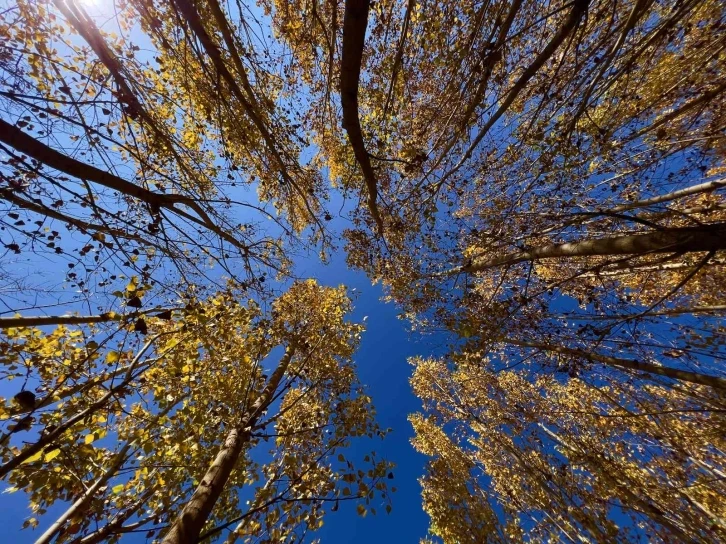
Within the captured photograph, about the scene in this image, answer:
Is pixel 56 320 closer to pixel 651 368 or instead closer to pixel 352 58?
pixel 352 58

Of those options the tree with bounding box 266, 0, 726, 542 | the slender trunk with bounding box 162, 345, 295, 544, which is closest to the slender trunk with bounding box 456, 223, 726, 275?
the tree with bounding box 266, 0, 726, 542

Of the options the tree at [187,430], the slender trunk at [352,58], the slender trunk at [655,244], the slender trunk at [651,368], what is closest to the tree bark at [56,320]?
the tree at [187,430]

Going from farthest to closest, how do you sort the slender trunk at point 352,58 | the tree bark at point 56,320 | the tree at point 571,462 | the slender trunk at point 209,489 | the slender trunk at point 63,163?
the tree at point 571,462 → the tree bark at point 56,320 → the slender trunk at point 209,489 → the slender trunk at point 352,58 → the slender trunk at point 63,163

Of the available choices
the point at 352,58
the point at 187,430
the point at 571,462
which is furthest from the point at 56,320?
the point at 571,462

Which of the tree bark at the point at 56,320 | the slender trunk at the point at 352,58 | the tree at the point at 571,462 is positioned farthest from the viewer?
the tree at the point at 571,462

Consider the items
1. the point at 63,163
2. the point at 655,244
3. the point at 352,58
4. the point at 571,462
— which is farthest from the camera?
the point at 571,462

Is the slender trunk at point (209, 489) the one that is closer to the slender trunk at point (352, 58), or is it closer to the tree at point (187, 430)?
the tree at point (187, 430)

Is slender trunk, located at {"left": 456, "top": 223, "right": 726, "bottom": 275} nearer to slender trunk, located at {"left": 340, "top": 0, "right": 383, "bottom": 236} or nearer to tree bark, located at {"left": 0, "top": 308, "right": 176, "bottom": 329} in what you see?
slender trunk, located at {"left": 340, "top": 0, "right": 383, "bottom": 236}

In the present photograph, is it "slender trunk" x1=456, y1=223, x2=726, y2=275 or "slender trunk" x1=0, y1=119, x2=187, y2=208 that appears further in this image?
"slender trunk" x1=456, y1=223, x2=726, y2=275

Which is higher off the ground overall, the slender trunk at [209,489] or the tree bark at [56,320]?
the tree bark at [56,320]

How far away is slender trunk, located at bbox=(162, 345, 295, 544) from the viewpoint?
2.14 meters

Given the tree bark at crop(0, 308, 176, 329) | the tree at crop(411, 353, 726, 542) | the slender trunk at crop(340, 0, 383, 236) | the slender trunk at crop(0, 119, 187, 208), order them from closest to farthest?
the slender trunk at crop(0, 119, 187, 208)
the slender trunk at crop(340, 0, 383, 236)
the tree bark at crop(0, 308, 176, 329)
the tree at crop(411, 353, 726, 542)

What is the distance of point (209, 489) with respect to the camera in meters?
2.53

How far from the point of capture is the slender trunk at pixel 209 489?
214 cm
